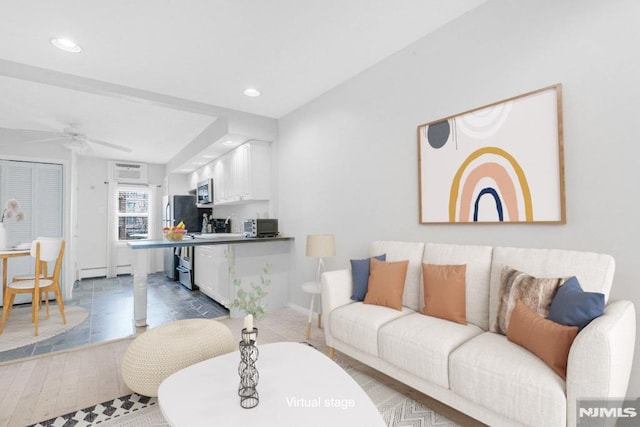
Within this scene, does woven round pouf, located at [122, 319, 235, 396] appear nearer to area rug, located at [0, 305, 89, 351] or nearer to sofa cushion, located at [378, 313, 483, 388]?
sofa cushion, located at [378, 313, 483, 388]

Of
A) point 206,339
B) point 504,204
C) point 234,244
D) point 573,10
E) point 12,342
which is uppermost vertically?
point 573,10

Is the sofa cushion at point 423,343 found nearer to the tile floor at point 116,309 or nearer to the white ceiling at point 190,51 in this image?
the white ceiling at point 190,51

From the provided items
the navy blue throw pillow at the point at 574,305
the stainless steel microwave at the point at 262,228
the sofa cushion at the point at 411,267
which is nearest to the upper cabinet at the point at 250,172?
the stainless steel microwave at the point at 262,228

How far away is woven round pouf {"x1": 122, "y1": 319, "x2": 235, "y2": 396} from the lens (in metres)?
1.94

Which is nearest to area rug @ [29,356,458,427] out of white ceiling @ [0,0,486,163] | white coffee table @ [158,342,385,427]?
white coffee table @ [158,342,385,427]

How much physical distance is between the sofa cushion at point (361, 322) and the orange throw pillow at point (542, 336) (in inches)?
30.7

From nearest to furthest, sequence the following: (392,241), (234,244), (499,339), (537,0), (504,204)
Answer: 1. (499,339)
2. (537,0)
3. (504,204)
4. (392,241)
5. (234,244)

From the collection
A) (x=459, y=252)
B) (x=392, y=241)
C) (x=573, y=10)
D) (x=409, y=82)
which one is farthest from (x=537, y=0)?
(x=392, y=241)

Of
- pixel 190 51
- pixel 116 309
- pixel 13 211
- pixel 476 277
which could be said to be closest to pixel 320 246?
pixel 476 277

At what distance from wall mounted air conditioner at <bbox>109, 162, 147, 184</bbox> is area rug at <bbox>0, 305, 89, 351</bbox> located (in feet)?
11.0

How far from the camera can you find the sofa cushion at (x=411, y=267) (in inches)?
97.0

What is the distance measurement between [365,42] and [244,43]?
3.46ft

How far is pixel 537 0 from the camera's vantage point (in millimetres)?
1992

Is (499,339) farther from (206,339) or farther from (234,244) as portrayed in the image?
(234,244)
